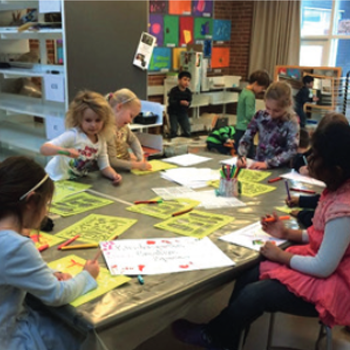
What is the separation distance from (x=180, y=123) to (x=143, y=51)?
2.61 m

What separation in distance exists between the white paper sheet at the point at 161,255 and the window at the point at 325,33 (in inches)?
221

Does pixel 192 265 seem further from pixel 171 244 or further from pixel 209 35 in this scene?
pixel 209 35

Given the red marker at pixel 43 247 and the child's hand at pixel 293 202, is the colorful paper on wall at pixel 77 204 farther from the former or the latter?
the child's hand at pixel 293 202

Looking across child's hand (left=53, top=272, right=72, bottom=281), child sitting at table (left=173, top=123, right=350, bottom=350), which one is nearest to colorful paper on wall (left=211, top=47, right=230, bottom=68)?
child sitting at table (left=173, top=123, right=350, bottom=350)

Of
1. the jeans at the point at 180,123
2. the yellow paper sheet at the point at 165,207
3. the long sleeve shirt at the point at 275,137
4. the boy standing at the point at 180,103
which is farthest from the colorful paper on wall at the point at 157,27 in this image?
the yellow paper sheet at the point at 165,207

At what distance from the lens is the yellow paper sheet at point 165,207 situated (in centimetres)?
177

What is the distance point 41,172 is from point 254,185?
4.41 feet

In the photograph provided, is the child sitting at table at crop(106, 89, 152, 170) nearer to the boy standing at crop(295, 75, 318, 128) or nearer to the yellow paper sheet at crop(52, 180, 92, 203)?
the yellow paper sheet at crop(52, 180, 92, 203)

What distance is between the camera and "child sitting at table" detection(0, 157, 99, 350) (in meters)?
1.07

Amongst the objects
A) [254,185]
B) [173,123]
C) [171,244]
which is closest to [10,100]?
[173,123]

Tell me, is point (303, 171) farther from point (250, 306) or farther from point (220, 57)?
point (220, 57)

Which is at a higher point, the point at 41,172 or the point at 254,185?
the point at 41,172

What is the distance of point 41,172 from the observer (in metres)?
1.16

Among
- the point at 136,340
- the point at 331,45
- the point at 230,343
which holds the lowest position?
the point at 230,343
